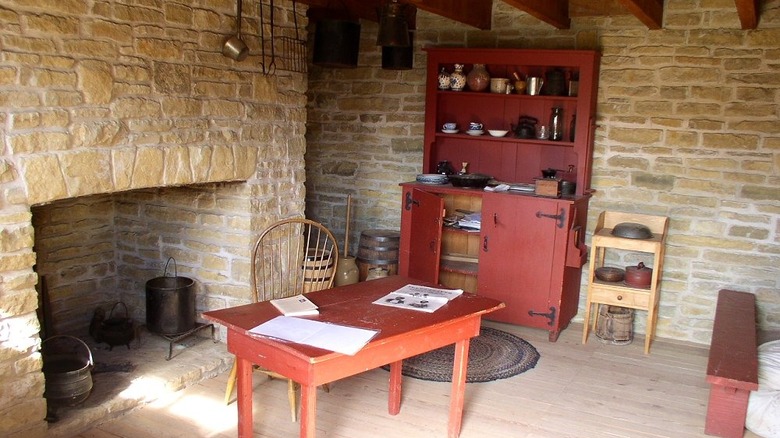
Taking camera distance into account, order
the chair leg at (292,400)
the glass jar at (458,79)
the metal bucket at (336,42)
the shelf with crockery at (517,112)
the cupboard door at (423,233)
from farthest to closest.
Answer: the glass jar at (458,79)
the cupboard door at (423,233)
the shelf with crockery at (517,112)
the metal bucket at (336,42)
the chair leg at (292,400)

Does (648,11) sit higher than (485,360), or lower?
higher

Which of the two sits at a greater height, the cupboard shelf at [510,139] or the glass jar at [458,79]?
the glass jar at [458,79]

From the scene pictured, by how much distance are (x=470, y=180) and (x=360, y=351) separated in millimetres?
2847

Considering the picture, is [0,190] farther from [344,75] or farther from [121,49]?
[344,75]

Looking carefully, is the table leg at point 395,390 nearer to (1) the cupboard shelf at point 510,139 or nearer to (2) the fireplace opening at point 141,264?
(2) the fireplace opening at point 141,264

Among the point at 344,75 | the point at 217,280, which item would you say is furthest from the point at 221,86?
the point at 344,75

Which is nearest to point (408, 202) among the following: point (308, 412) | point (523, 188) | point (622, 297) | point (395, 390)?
point (523, 188)

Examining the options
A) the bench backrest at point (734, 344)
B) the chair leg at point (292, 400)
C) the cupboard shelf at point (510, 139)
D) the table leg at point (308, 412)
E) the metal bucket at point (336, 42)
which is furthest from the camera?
the cupboard shelf at point (510, 139)

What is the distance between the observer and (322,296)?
367cm

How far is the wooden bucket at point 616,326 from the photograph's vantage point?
17.3ft

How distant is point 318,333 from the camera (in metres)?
3.05

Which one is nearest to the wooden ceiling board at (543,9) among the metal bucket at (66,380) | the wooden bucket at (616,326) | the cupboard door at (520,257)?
the cupboard door at (520,257)

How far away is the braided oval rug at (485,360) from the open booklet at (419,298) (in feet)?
3.01

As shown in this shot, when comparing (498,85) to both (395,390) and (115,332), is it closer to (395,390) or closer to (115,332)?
(395,390)
